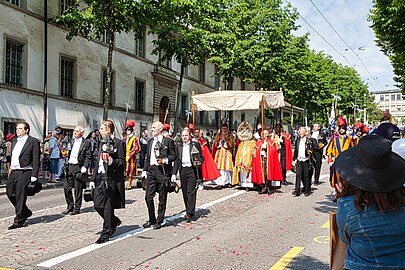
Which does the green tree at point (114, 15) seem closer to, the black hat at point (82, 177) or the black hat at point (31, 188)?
the black hat at point (82, 177)

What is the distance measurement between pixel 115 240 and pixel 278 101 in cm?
880

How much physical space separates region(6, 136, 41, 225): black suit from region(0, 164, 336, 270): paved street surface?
0.98 feet

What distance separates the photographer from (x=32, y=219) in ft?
29.2

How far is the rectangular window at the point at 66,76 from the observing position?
2348 cm

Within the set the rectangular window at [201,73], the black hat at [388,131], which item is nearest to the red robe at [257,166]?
the black hat at [388,131]

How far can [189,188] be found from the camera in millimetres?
8797

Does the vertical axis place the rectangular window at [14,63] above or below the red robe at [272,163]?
above

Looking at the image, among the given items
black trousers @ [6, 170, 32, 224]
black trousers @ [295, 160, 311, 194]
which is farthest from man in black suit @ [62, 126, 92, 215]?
black trousers @ [295, 160, 311, 194]

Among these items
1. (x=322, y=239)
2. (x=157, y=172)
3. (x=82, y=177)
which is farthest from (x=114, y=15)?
(x=322, y=239)

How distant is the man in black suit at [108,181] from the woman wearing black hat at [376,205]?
16.4 ft

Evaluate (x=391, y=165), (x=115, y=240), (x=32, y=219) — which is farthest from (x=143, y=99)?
(x=391, y=165)

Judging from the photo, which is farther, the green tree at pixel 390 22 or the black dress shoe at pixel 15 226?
the green tree at pixel 390 22

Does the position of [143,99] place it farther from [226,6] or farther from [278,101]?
[278,101]

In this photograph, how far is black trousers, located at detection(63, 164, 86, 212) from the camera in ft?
31.2
